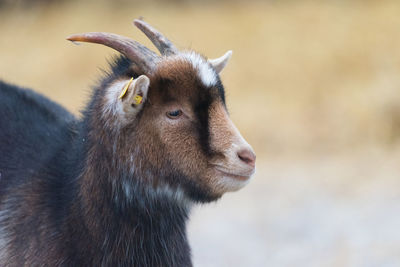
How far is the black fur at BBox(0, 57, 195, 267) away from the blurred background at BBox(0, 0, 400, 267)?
11.8ft

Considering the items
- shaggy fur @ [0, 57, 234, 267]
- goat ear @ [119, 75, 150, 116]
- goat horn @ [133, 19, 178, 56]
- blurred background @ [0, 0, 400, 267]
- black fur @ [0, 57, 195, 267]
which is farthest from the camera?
blurred background @ [0, 0, 400, 267]

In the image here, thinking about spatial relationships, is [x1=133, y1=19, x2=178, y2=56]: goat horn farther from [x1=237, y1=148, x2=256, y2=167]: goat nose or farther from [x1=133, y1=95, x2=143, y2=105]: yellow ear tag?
[x1=237, y1=148, x2=256, y2=167]: goat nose

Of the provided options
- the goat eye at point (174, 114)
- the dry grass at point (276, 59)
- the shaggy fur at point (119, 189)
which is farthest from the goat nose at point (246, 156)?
the dry grass at point (276, 59)

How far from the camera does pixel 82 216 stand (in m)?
4.55

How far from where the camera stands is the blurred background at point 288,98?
8.95 metres

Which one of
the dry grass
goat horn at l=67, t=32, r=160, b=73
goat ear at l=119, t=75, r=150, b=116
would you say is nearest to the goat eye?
goat ear at l=119, t=75, r=150, b=116

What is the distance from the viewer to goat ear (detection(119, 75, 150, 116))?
4.24m

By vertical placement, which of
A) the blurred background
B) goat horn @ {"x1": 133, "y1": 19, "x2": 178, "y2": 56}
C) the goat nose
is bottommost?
the goat nose

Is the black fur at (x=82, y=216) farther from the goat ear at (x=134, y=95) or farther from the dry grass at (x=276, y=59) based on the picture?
the dry grass at (x=276, y=59)

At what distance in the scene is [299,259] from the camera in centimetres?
824

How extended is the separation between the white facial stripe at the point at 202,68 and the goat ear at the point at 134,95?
0.37 m

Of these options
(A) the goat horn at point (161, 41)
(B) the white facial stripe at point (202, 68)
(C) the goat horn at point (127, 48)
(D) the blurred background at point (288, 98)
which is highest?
(D) the blurred background at point (288, 98)

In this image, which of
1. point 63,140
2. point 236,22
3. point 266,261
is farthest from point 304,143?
point 63,140

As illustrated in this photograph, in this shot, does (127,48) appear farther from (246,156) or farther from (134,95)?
(246,156)
